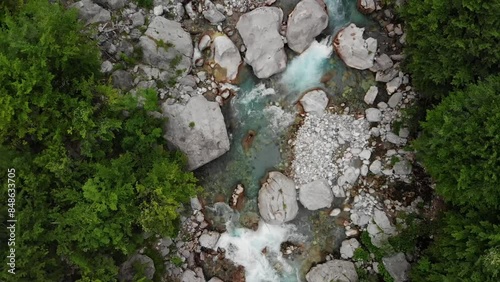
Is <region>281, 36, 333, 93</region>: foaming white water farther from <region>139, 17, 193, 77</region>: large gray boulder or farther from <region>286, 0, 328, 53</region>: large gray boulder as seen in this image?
<region>139, 17, 193, 77</region>: large gray boulder

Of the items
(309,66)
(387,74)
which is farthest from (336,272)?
(309,66)

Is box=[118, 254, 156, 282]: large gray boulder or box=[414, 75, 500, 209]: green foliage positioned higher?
box=[414, 75, 500, 209]: green foliage

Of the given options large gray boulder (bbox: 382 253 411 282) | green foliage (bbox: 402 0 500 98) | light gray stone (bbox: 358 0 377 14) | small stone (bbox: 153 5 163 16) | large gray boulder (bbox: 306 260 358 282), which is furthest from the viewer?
light gray stone (bbox: 358 0 377 14)

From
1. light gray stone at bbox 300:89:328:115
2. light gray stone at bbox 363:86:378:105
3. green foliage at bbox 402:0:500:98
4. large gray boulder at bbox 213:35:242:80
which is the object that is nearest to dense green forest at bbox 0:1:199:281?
large gray boulder at bbox 213:35:242:80

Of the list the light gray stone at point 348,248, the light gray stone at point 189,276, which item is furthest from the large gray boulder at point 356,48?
the light gray stone at point 189,276

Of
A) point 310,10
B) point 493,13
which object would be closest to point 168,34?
point 310,10

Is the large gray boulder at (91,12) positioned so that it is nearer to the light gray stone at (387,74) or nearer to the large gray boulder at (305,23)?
the large gray boulder at (305,23)
